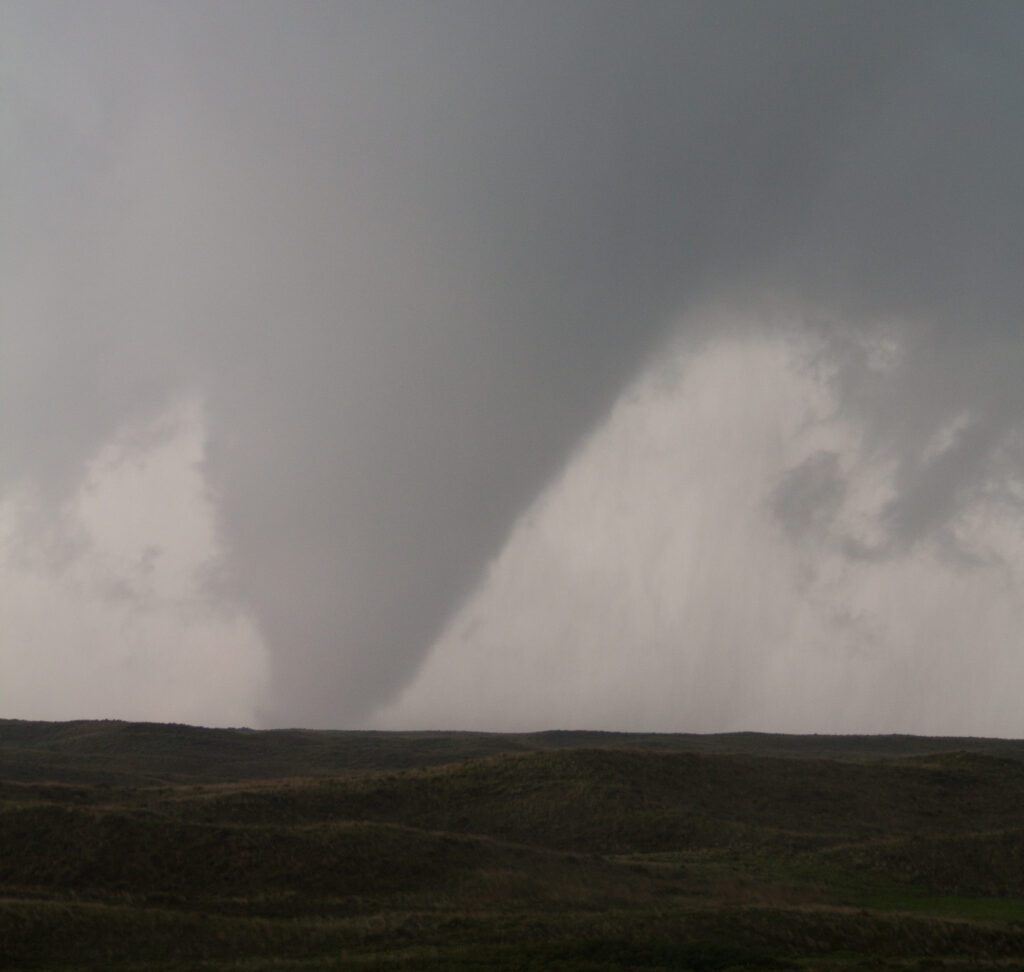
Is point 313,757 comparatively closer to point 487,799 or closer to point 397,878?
point 487,799

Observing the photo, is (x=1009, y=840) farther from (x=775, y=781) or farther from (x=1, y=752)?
(x=1, y=752)

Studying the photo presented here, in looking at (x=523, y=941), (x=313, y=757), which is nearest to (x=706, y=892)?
(x=523, y=941)

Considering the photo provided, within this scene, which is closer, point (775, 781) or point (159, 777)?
point (775, 781)

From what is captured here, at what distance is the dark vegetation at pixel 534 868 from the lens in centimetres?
2706

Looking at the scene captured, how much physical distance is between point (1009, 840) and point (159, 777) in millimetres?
59237

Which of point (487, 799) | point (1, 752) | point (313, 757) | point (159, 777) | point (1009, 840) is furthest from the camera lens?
point (313, 757)

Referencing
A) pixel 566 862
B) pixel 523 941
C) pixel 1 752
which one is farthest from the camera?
pixel 1 752

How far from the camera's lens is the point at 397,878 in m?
37.1

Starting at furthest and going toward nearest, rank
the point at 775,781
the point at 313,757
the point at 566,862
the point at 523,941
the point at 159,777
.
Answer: the point at 313,757, the point at 159,777, the point at 775,781, the point at 566,862, the point at 523,941

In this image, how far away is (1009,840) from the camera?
154ft

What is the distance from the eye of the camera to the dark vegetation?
27062mm

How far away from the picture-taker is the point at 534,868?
127 feet

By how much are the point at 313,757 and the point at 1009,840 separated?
224 ft

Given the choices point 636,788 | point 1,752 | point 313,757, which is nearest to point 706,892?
point 636,788
